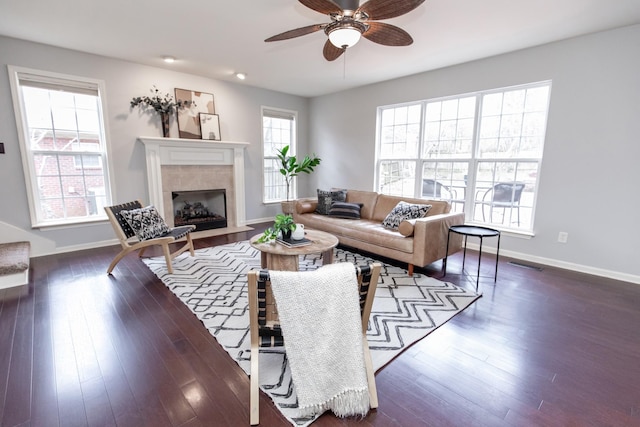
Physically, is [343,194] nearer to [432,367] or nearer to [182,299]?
[182,299]

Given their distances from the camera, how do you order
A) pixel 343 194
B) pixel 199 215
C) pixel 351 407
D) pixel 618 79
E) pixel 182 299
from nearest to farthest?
pixel 351 407 → pixel 182 299 → pixel 618 79 → pixel 343 194 → pixel 199 215

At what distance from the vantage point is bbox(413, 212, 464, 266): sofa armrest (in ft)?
10.0

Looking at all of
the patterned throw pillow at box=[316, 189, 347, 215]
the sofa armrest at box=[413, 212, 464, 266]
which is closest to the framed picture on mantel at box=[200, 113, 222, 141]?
the patterned throw pillow at box=[316, 189, 347, 215]

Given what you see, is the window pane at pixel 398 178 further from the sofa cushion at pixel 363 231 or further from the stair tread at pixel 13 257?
the stair tread at pixel 13 257

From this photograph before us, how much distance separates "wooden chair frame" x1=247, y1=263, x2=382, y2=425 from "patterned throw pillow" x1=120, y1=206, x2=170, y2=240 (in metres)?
2.43

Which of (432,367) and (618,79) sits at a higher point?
(618,79)

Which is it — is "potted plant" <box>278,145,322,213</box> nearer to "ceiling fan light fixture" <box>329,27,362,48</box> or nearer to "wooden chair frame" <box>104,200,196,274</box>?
"wooden chair frame" <box>104,200,196,274</box>

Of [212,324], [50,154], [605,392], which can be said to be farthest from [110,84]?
[605,392]

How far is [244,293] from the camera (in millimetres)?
2766

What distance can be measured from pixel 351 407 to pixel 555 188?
11.9 feet

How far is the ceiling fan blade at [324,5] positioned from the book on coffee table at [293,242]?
1.88 meters

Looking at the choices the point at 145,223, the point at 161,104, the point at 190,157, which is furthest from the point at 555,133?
the point at 161,104

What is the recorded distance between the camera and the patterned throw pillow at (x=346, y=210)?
432 cm

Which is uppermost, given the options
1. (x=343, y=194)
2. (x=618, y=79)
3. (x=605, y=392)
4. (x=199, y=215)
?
(x=618, y=79)
